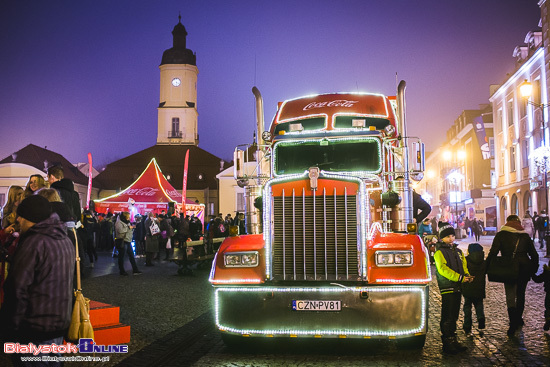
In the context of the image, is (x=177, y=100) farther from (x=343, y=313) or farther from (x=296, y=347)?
(x=343, y=313)

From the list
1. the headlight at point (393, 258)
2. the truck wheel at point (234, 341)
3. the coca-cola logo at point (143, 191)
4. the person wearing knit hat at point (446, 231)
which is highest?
the coca-cola logo at point (143, 191)

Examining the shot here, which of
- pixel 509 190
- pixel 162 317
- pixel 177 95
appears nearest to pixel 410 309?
pixel 162 317

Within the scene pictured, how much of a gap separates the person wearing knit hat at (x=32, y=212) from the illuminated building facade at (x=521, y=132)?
36083 millimetres

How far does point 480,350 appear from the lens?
700 cm

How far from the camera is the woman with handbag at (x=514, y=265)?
8164mm

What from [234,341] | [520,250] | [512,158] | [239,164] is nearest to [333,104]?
[239,164]

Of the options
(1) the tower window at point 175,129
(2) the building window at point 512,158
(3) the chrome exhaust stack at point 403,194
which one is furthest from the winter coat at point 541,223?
(1) the tower window at point 175,129

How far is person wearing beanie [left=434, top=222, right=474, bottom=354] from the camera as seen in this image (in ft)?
22.8

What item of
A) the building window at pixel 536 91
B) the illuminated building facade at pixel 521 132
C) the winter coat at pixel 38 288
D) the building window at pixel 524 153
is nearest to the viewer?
the winter coat at pixel 38 288

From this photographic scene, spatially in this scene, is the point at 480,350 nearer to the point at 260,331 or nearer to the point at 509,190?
the point at 260,331

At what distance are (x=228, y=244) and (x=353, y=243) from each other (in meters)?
1.59

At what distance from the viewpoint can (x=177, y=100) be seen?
265 ft

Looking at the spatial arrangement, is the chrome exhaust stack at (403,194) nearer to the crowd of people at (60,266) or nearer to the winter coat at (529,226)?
the crowd of people at (60,266)

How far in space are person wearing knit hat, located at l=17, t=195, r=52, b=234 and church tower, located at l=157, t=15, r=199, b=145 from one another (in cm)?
7659
